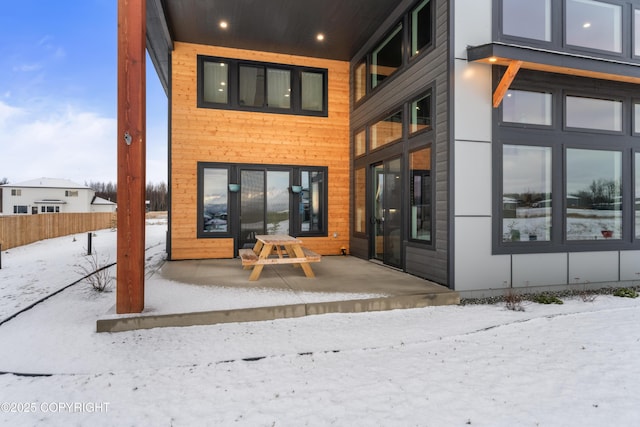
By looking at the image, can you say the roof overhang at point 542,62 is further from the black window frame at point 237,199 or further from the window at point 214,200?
the window at point 214,200

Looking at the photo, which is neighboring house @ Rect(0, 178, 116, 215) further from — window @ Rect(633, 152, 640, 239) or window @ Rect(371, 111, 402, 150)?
window @ Rect(633, 152, 640, 239)

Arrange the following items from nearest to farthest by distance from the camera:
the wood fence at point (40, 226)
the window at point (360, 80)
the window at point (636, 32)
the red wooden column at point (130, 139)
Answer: the red wooden column at point (130, 139)
the window at point (636, 32)
the window at point (360, 80)
the wood fence at point (40, 226)

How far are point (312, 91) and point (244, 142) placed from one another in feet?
7.21

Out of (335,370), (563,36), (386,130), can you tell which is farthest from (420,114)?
(335,370)

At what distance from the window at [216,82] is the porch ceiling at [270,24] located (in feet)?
1.60

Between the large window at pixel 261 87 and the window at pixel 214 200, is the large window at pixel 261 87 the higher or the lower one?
the higher one

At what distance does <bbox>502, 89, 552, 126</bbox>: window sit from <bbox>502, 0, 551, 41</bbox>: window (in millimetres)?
882

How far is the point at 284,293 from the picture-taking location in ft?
14.8

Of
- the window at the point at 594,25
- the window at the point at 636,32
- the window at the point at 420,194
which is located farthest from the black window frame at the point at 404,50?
the window at the point at 636,32

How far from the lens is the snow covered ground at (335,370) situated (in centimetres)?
216

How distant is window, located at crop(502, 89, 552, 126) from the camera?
16.6 ft

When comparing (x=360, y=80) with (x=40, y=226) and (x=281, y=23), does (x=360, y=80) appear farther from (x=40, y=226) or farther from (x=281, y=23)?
(x=40, y=226)

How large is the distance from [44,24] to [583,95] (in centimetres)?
4642

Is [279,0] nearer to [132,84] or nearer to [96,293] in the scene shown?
[132,84]
